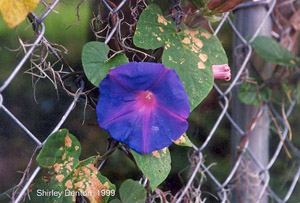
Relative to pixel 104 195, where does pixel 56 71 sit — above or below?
above

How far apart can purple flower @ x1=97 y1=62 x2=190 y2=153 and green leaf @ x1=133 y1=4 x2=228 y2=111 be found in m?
0.04

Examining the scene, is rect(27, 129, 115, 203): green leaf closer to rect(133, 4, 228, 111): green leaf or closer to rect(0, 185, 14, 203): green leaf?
rect(0, 185, 14, 203): green leaf

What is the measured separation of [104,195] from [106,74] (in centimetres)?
17

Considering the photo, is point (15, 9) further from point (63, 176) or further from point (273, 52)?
point (273, 52)

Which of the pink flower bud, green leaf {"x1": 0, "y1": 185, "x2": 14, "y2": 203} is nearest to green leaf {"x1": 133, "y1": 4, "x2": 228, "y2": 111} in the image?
the pink flower bud

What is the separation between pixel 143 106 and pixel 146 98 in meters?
0.01

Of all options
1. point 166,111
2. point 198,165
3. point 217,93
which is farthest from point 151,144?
point 217,93

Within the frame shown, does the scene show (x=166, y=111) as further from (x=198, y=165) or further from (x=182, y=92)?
(x=198, y=165)

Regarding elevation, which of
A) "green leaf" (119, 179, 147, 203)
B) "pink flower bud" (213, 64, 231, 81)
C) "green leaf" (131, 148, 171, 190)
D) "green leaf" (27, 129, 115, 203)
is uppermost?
"green leaf" (27, 129, 115, 203)

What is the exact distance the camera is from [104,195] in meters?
0.58

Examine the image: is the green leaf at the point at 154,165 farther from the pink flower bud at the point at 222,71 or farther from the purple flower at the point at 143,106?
the pink flower bud at the point at 222,71

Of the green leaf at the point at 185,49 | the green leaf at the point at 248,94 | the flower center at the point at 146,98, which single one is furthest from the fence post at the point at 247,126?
the flower center at the point at 146,98

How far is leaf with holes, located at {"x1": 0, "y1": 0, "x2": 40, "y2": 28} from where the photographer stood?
0.47m

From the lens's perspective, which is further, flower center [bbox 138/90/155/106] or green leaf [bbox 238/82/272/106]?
green leaf [bbox 238/82/272/106]
